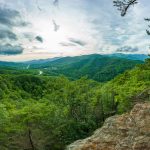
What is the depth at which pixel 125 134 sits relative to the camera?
24.2 m

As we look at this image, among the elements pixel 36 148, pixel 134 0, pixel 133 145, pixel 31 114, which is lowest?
pixel 36 148

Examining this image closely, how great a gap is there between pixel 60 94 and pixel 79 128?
1129 cm

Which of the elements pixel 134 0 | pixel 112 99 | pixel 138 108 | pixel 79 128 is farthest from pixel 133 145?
pixel 112 99

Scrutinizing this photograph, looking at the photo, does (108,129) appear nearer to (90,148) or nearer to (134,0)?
(90,148)

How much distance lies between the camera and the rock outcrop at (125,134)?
22.0m

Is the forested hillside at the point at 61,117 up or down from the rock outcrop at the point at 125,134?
down

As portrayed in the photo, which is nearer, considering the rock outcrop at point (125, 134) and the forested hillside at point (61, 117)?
the rock outcrop at point (125, 134)

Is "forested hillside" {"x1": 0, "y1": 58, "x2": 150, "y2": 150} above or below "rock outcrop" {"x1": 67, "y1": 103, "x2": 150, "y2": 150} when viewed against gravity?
below

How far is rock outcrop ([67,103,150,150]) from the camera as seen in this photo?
21953 mm

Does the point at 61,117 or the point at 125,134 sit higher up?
the point at 125,134

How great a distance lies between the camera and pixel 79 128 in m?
61.5

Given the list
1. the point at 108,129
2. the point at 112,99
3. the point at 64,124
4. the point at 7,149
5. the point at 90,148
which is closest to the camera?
the point at 90,148

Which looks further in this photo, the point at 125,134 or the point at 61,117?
the point at 61,117

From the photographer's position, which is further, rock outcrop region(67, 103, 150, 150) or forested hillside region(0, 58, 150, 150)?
forested hillside region(0, 58, 150, 150)
